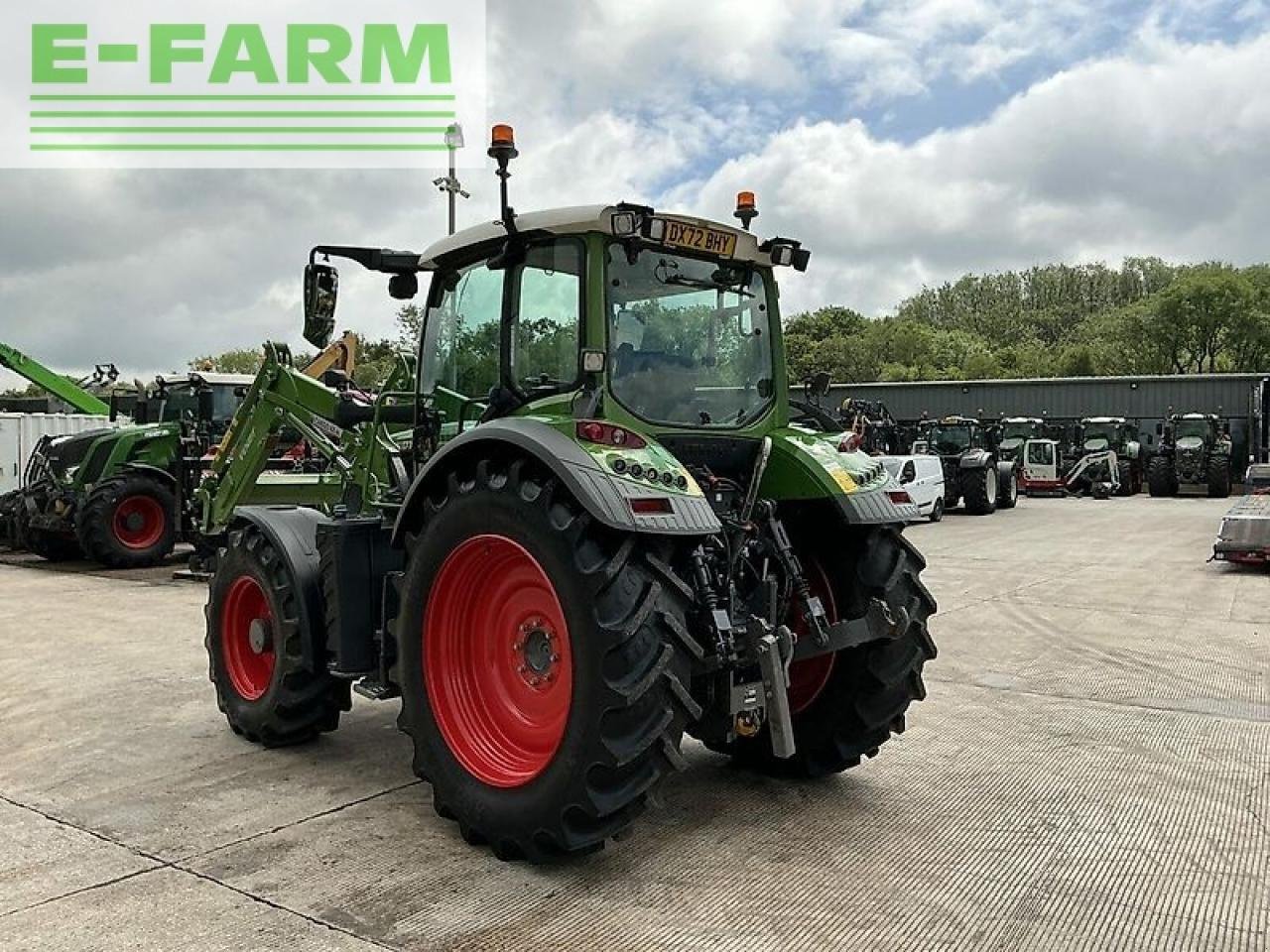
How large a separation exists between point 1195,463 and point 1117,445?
1.98 metres

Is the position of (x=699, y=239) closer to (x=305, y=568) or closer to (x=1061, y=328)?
(x=305, y=568)

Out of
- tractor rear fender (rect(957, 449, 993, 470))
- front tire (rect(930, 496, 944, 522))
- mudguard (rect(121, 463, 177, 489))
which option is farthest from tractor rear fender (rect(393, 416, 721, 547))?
tractor rear fender (rect(957, 449, 993, 470))

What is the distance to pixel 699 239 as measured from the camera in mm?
4473

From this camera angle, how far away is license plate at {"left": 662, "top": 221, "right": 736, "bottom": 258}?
14.2 ft

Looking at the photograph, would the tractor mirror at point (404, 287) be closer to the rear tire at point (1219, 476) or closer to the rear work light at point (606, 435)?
the rear work light at point (606, 435)

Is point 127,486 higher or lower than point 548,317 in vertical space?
lower

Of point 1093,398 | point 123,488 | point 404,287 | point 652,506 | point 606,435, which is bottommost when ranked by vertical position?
point 123,488

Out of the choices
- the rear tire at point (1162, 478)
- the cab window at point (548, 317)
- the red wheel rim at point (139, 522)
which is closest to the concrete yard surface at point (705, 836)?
the cab window at point (548, 317)

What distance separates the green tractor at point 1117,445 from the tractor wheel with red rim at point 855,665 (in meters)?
25.9

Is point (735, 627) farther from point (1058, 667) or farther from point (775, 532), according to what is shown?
point (1058, 667)

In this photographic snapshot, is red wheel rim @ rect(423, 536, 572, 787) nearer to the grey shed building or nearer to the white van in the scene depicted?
the white van

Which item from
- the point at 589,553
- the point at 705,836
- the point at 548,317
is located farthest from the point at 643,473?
the point at 705,836

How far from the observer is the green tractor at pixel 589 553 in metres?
3.60

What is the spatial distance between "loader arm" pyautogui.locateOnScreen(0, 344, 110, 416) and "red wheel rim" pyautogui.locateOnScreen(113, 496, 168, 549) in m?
7.77
